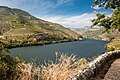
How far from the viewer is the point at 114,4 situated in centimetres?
3075

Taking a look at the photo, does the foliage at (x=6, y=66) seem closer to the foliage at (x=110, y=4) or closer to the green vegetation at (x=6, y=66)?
the green vegetation at (x=6, y=66)

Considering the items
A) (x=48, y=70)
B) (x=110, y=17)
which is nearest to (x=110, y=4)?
(x=110, y=17)

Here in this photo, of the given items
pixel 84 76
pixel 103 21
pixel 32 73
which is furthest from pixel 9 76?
pixel 103 21

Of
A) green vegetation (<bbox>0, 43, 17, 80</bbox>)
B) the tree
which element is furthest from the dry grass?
the tree

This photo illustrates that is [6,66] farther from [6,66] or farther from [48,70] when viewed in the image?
[48,70]

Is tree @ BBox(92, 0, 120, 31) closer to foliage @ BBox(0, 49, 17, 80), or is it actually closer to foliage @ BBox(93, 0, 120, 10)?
foliage @ BBox(93, 0, 120, 10)

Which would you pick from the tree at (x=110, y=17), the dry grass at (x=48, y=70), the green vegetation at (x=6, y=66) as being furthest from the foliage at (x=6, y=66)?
the tree at (x=110, y=17)

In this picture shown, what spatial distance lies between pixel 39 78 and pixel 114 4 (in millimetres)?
23524

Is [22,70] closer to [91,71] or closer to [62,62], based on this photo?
[62,62]

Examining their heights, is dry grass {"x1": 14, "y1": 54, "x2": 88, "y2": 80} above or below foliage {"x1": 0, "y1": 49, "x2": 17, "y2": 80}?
below

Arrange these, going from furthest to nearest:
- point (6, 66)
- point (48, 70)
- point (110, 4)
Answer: point (110, 4) < point (48, 70) < point (6, 66)

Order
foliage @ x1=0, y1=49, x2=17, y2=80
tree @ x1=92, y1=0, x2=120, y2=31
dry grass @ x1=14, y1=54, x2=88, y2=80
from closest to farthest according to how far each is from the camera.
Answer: foliage @ x1=0, y1=49, x2=17, y2=80 → dry grass @ x1=14, y1=54, x2=88, y2=80 → tree @ x1=92, y1=0, x2=120, y2=31

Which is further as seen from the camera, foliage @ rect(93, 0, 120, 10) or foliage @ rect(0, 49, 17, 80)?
foliage @ rect(93, 0, 120, 10)

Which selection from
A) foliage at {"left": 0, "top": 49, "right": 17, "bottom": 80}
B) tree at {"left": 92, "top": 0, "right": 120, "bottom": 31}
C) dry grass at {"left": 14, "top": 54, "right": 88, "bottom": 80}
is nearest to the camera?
foliage at {"left": 0, "top": 49, "right": 17, "bottom": 80}
